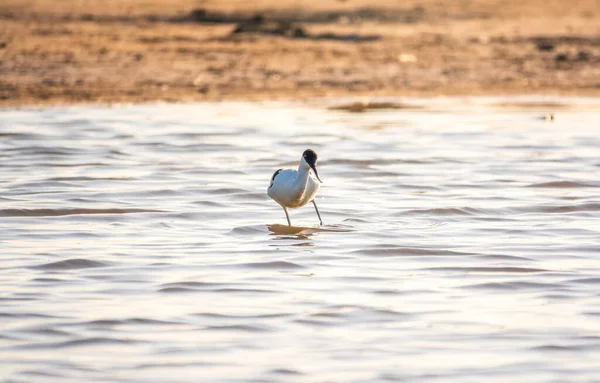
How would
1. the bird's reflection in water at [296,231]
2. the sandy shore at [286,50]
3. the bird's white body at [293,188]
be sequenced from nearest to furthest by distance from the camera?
the bird's reflection in water at [296,231], the bird's white body at [293,188], the sandy shore at [286,50]

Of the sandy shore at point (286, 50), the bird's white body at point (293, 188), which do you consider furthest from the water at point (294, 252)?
the sandy shore at point (286, 50)

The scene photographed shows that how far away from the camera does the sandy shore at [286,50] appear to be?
746 inches

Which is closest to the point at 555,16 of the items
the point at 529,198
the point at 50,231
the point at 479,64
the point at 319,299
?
the point at 479,64

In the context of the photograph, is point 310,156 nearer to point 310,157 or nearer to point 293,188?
point 310,157

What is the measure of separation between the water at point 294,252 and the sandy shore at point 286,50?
79.8 inches

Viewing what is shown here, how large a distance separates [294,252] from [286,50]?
40.2 ft

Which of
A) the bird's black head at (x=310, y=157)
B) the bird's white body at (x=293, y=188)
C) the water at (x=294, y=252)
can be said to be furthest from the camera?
the bird's white body at (x=293, y=188)

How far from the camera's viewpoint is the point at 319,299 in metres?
7.60

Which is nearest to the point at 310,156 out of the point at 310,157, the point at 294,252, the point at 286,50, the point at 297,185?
the point at 310,157

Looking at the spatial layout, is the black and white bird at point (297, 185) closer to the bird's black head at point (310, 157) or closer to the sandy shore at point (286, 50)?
the bird's black head at point (310, 157)

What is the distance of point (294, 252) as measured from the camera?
9344mm

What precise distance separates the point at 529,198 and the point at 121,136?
579cm

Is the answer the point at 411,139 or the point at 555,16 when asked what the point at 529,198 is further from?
the point at 555,16

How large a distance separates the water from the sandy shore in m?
2.03
